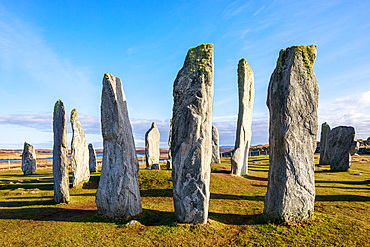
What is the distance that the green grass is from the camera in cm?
668

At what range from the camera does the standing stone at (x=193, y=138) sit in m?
7.45

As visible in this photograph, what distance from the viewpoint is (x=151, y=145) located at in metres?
23.9

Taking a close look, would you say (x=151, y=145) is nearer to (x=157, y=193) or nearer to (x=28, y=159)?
(x=157, y=193)

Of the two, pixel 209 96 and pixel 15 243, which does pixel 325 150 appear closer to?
pixel 209 96

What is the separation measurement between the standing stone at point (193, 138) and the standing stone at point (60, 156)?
6.41 m

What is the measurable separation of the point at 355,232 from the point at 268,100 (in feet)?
16.8

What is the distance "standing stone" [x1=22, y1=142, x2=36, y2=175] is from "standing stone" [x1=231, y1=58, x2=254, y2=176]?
20972 millimetres

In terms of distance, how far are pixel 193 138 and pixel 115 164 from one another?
340 cm

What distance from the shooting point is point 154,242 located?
21.7ft

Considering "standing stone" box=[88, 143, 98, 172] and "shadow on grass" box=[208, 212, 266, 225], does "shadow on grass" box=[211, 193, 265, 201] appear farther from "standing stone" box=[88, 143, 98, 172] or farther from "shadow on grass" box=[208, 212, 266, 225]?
"standing stone" box=[88, 143, 98, 172]

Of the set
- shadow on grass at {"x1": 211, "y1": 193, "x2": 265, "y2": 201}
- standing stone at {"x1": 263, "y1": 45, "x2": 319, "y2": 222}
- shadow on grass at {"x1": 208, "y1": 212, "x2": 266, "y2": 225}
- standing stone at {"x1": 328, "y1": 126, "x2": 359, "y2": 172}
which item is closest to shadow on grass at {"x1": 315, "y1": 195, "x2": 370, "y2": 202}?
shadow on grass at {"x1": 211, "y1": 193, "x2": 265, "y2": 201}

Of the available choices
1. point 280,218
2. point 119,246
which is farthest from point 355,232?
point 119,246

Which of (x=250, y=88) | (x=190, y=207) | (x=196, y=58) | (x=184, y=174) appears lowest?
(x=190, y=207)

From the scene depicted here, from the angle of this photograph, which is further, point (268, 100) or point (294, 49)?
point (268, 100)
